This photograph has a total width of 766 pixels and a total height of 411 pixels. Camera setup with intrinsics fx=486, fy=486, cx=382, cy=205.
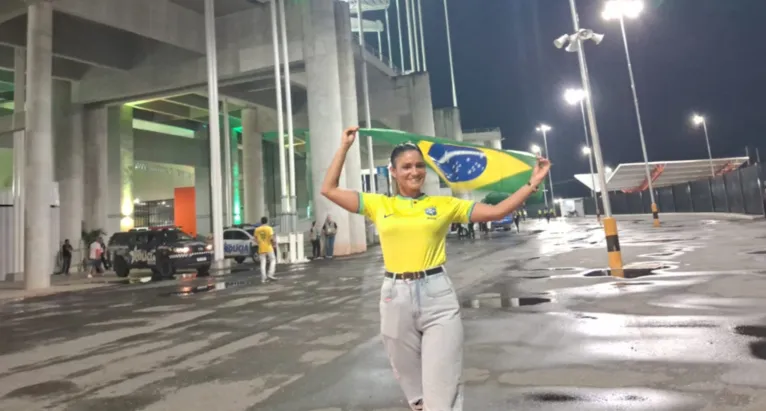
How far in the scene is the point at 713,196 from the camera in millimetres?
41688

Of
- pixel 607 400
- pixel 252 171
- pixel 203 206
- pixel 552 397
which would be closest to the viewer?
pixel 607 400

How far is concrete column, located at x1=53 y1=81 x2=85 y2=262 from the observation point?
30453 millimetres

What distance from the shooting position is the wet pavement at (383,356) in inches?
167

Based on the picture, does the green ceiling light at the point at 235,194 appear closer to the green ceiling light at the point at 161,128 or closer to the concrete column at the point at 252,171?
the concrete column at the point at 252,171

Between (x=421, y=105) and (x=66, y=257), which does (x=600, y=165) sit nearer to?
(x=66, y=257)

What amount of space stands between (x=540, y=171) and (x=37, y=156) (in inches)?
819

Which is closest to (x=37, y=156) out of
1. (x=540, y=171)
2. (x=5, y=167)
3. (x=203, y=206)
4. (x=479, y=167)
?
(x=479, y=167)

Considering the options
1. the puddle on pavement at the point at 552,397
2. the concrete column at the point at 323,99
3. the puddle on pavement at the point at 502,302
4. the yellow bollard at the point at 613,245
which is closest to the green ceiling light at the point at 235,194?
the concrete column at the point at 323,99

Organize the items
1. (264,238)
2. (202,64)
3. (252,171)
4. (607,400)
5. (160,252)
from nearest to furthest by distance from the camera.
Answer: (607,400) < (264,238) < (160,252) < (202,64) < (252,171)

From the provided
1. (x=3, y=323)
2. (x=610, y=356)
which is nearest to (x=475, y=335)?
(x=610, y=356)

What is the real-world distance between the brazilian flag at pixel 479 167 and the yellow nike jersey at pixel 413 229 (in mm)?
1056

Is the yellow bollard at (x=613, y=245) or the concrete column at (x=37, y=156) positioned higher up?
the concrete column at (x=37, y=156)

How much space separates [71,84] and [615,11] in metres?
32.8

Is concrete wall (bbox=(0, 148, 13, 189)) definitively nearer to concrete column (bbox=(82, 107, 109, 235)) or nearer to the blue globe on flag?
concrete column (bbox=(82, 107, 109, 235))
